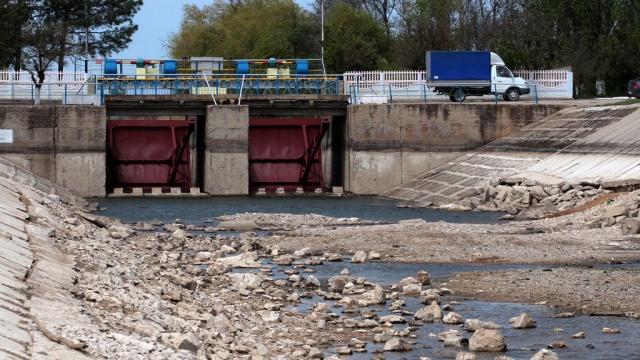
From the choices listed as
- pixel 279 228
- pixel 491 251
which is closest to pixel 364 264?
pixel 491 251

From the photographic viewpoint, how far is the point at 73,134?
174 ft

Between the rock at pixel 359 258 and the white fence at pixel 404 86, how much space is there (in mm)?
29627

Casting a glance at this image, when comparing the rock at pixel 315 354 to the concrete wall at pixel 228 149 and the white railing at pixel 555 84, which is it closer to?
the concrete wall at pixel 228 149

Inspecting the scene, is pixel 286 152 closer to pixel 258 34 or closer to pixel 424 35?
pixel 424 35

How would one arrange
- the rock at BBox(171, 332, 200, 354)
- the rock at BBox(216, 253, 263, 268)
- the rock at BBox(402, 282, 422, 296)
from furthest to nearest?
the rock at BBox(216, 253, 263, 268)
the rock at BBox(402, 282, 422, 296)
the rock at BBox(171, 332, 200, 354)

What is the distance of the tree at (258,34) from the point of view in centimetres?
8819

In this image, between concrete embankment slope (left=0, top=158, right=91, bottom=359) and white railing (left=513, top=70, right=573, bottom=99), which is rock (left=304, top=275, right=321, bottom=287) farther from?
white railing (left=513, top=70, right=573, bottom=99)

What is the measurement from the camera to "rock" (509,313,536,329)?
17.5 m

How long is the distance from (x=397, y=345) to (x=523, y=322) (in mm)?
2485

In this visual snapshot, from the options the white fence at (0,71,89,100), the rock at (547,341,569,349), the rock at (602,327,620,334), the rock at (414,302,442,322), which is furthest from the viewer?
the white fence at (0,71,89,100)

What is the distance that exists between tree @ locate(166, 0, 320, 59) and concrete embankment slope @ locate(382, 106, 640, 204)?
1431 inches

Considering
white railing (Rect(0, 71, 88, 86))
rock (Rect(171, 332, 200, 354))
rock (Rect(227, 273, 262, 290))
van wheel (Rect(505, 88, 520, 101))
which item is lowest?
rock (Rect(227, 273, 262, 290))

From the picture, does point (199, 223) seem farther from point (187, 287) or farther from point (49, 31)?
point (49, 31)

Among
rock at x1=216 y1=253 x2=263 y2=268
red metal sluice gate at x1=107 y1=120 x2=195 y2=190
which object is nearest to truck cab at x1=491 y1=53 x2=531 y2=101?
red metal sluice gate at x1=107 y1=120 x2=195 y2=190
